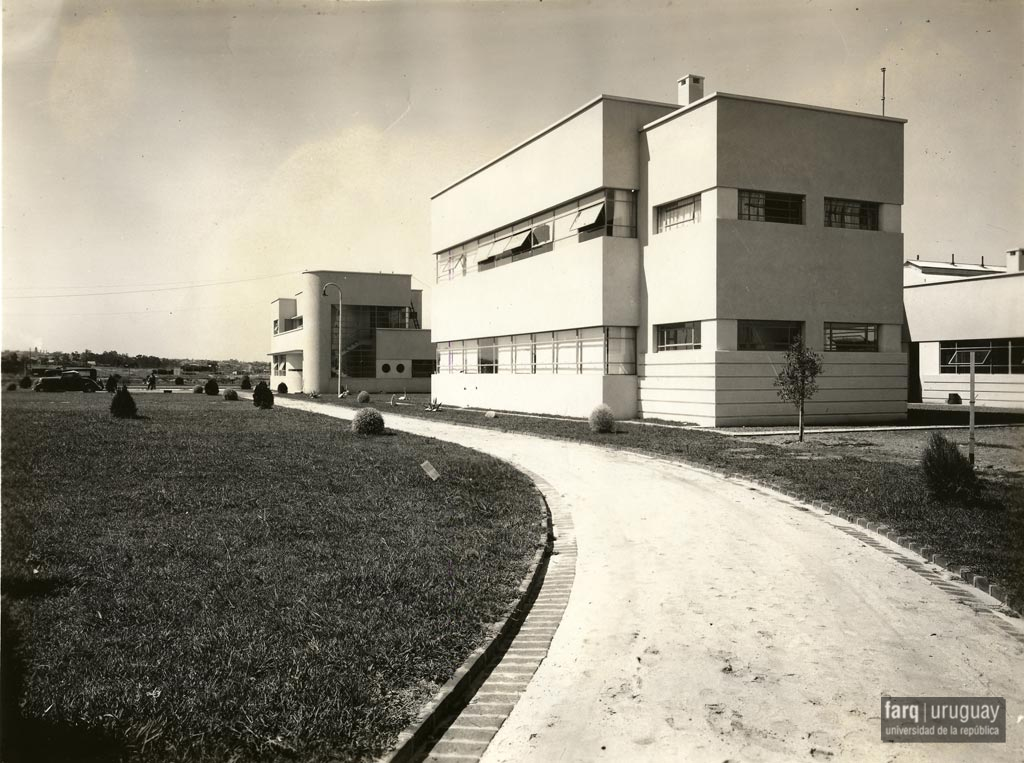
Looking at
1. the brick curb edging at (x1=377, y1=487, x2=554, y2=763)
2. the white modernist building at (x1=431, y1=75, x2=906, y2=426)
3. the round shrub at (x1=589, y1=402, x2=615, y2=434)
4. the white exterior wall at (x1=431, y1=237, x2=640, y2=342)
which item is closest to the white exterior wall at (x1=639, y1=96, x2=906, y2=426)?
the white modernist building at (x1=431, y1=75, x2=906, y2=426)

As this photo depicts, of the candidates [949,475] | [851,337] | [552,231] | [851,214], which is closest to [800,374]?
[851,337]

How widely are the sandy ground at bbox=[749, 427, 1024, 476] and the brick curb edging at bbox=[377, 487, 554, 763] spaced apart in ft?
34.7

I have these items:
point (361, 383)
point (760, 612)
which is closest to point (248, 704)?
point (760, 612)

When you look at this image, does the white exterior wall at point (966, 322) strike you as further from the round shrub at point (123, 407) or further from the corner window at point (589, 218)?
the round shrub at point (123, 407)

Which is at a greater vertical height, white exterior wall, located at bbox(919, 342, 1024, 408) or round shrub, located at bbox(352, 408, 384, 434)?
white exterior wall, located at bbox(919, 342, 1024, 408)

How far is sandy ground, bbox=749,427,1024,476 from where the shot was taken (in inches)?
592

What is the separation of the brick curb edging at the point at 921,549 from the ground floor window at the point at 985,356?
26501 mm

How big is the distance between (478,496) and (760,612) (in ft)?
19.2

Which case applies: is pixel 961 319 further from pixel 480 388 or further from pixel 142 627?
pixel 142 627

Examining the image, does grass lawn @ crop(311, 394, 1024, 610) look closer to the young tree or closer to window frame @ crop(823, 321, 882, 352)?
the young tree

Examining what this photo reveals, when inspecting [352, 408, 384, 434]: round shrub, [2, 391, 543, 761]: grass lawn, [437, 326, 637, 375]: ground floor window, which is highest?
[437, 326, 637, 375]: ground floor window

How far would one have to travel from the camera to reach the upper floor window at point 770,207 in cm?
2375

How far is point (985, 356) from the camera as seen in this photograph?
3575 centimetres

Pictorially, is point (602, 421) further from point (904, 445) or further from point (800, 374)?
point (904, 445)
